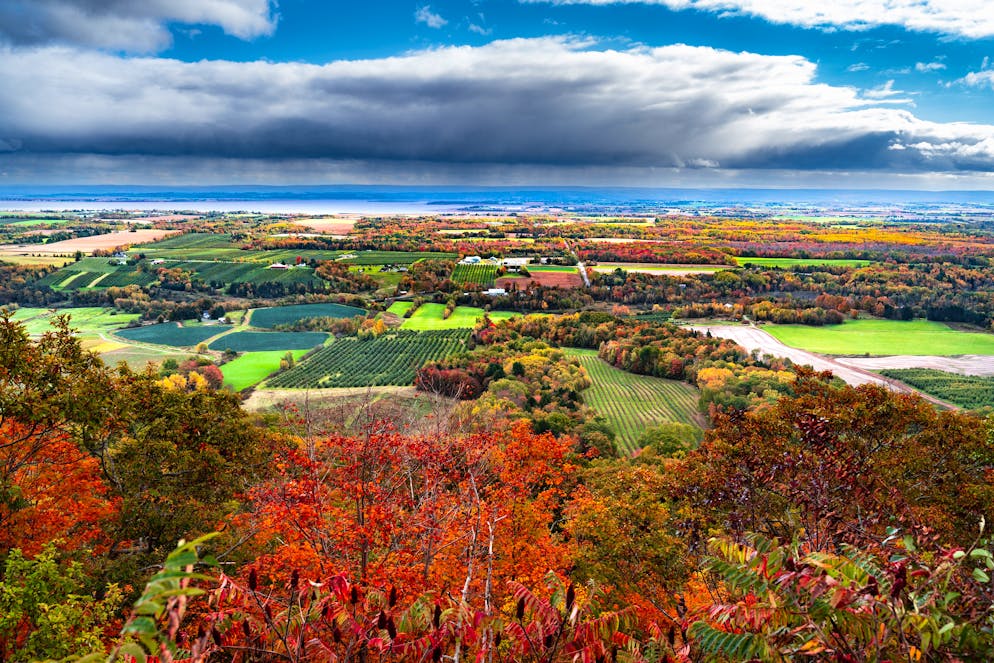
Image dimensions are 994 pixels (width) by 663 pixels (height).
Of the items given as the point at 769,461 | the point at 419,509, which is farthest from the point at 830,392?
the point at 419,509

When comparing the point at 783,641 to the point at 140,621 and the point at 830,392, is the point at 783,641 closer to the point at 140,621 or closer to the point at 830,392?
the point at 140,621


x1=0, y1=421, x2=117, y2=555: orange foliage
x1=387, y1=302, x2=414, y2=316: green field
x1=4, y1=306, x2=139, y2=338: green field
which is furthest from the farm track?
x1=4, y1=306, x2=139, y2=338: green field

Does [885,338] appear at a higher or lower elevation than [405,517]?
lower

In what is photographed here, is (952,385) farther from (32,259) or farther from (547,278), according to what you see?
(32,259)

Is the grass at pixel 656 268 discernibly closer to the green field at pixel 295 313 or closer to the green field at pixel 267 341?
the green field at pixel 295 313

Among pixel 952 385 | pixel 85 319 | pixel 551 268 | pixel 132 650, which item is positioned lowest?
pixel 952 385

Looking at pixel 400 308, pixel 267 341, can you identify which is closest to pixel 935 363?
pixel 400 308
